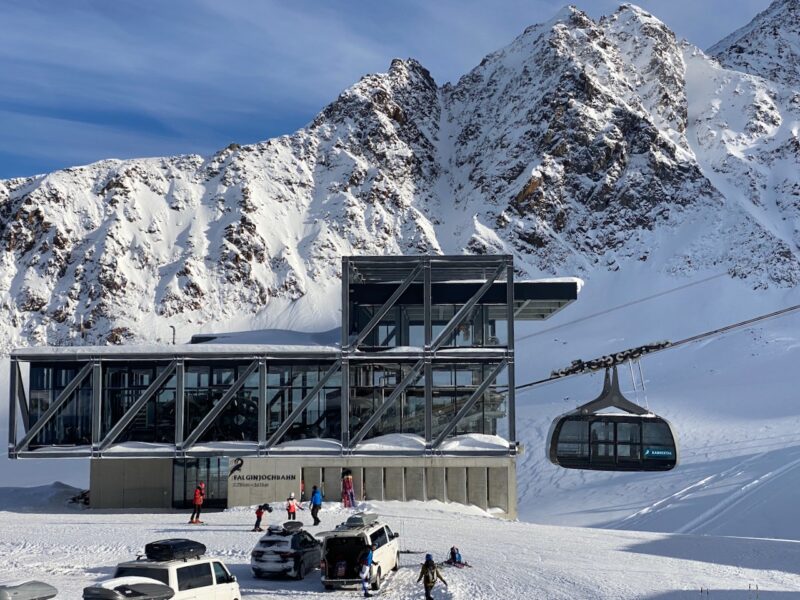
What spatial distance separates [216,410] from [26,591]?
2680 cm

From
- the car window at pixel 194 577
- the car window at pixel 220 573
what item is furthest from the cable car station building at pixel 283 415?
the car window at pixel 194 577

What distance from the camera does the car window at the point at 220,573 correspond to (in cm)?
2061

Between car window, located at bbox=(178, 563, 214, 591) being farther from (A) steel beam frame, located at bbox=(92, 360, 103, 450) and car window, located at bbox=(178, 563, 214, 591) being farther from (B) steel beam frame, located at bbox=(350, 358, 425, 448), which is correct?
(A) steel beam frame, located at bbox=(92, 360, 103, 450)

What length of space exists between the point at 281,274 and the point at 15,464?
6011 centimetres

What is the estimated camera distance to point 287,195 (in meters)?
162

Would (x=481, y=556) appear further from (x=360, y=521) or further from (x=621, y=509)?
(x=621, y=509)

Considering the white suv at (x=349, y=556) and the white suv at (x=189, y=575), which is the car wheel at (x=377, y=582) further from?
the white suv at (x=189, y=575)

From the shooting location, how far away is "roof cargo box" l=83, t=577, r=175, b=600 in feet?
60.3

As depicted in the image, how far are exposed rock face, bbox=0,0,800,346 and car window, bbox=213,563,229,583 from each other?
113004 millimetres

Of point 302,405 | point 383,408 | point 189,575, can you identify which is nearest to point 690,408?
point 383,408

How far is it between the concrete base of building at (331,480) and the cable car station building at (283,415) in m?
0.05

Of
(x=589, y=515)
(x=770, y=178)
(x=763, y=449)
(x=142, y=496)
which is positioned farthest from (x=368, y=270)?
(x=770, y=178)

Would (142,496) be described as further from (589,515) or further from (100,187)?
(100,187)

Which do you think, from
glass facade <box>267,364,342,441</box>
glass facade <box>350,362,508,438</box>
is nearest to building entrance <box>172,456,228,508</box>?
glass facade <box>267,364,342,441</box>
